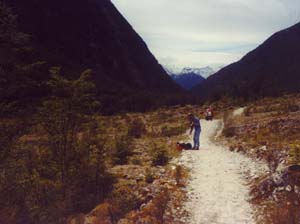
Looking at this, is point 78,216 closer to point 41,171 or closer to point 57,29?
point 41,171

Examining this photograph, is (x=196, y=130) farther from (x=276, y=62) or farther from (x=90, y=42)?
(x=276, y=62)

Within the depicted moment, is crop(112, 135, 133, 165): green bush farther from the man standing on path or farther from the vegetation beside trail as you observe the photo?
the vegetation beside trail

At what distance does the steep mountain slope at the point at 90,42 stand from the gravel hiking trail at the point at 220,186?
226ft

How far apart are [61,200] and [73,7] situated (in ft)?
363

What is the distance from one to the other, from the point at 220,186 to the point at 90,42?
104301 mm

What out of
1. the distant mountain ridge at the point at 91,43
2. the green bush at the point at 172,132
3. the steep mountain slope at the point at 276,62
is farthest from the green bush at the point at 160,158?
the steep mountain slope at the point at 276,62

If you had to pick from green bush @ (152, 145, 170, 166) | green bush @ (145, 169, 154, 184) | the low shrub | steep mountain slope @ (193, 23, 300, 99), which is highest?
steep mountain slope @ (193, 23, 300, 99)

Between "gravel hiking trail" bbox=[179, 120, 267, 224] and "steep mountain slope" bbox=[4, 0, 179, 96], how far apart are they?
68.8 m

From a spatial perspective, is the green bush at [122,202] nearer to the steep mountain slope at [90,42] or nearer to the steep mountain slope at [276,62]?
the steep mountain slope at [90,42]

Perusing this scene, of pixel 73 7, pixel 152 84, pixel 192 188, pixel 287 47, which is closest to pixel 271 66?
pixel 287 47

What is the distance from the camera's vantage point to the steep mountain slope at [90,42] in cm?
9300

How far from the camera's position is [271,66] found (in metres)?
162

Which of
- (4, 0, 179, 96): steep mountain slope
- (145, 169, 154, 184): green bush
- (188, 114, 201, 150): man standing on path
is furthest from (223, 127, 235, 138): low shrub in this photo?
(4, 0, 179, 96): steep mountain slope

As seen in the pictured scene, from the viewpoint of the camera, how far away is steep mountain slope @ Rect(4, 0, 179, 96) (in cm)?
9300
